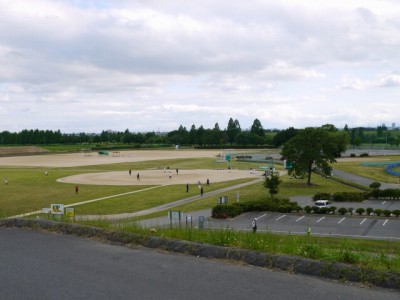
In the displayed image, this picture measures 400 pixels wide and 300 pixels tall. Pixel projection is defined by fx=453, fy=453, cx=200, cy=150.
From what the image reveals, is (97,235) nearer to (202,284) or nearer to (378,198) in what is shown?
(202,284)

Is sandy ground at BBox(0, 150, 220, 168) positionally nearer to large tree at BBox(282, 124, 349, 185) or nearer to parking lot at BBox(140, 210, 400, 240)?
large tree at BBox(282, 124, 349, 185)

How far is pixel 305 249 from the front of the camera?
353 inches

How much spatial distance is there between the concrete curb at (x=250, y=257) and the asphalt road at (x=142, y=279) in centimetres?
20

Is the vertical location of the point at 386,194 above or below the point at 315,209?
above

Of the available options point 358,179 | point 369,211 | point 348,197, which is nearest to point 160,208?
point 369,211

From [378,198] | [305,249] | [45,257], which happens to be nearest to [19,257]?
[45,257]

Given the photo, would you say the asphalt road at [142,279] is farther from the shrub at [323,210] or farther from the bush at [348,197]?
the bush at [348,197]

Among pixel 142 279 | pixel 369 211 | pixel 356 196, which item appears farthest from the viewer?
pixel 356 196

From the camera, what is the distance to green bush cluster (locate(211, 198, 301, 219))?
127 ft

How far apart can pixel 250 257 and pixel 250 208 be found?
33.5 meters

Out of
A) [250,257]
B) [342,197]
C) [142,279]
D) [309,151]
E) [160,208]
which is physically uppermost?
[309,151]

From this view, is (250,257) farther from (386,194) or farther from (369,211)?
(386,194)

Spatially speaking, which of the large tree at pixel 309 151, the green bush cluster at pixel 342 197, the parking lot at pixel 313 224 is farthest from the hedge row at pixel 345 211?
the large tree at pixel 309 151

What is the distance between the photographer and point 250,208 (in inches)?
1652
